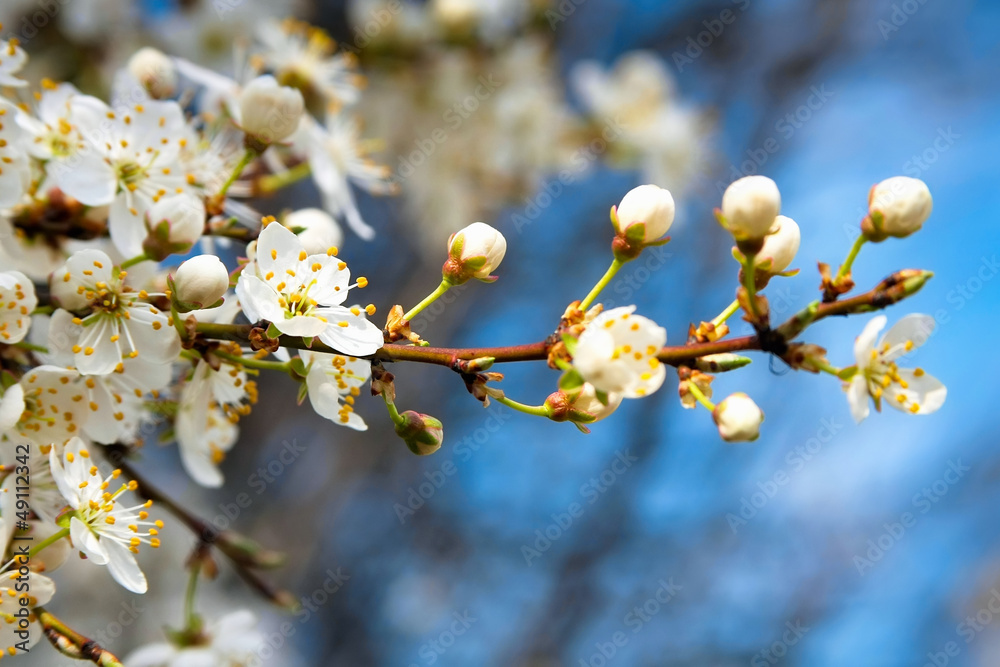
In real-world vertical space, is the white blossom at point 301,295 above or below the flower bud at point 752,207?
below

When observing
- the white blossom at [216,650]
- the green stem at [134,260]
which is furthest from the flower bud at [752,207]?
the white blossom at [216,650]

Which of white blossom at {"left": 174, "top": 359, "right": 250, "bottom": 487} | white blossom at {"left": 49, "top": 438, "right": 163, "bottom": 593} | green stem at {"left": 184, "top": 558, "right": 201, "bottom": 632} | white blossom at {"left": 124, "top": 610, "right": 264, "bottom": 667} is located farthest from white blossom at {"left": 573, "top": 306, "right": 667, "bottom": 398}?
white blossom at {"left": 124, "top": 610, "right": 264, "bottom": 667}

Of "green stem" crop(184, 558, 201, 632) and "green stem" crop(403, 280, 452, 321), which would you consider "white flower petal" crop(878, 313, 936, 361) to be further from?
"green stem" crop(184, 558, 201, 632)

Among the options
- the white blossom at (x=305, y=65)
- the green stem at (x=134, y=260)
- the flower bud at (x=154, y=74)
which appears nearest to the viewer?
the green stem at (x=134, y=260)

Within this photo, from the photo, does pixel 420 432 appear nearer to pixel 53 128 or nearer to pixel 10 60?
pixel 53 128

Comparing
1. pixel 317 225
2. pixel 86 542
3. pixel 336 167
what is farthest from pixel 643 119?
pixel 86 542

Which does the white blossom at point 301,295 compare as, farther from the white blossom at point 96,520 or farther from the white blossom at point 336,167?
the white blossom at point 336,167

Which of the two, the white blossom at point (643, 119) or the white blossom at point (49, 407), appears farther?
the white blossom at point (643, 119)
